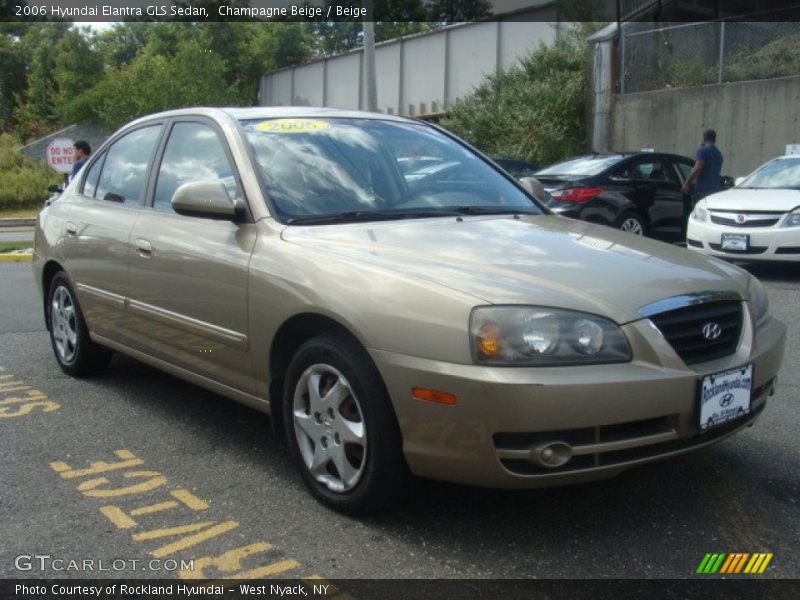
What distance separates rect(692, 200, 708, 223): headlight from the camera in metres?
10.2

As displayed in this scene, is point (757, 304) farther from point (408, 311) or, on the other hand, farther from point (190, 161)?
point (190, 161)

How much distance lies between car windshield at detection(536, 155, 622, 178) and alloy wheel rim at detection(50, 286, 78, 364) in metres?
7.00

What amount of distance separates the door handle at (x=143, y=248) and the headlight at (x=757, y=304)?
279 cm

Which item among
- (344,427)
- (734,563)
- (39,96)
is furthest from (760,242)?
(39,96)

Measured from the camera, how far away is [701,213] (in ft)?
33.9

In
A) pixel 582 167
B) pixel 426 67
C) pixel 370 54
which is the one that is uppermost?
pixel 426 67

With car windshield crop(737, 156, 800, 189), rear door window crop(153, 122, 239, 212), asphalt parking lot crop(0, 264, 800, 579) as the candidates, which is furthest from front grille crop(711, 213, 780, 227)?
rear door window crop(153, 122, 239, 212)

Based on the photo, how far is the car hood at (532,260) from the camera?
314cm

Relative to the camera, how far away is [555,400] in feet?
9.56

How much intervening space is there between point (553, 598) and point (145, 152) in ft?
11.2

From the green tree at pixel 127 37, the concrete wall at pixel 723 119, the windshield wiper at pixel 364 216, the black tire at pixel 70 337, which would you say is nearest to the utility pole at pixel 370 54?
the concrete wall at pixel 723 119

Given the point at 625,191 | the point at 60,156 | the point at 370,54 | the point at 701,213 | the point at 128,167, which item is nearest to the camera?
the point at 128,167

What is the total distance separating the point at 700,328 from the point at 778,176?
325 inches

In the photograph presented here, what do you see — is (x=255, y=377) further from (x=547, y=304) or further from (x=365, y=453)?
(x=547, y=304)
